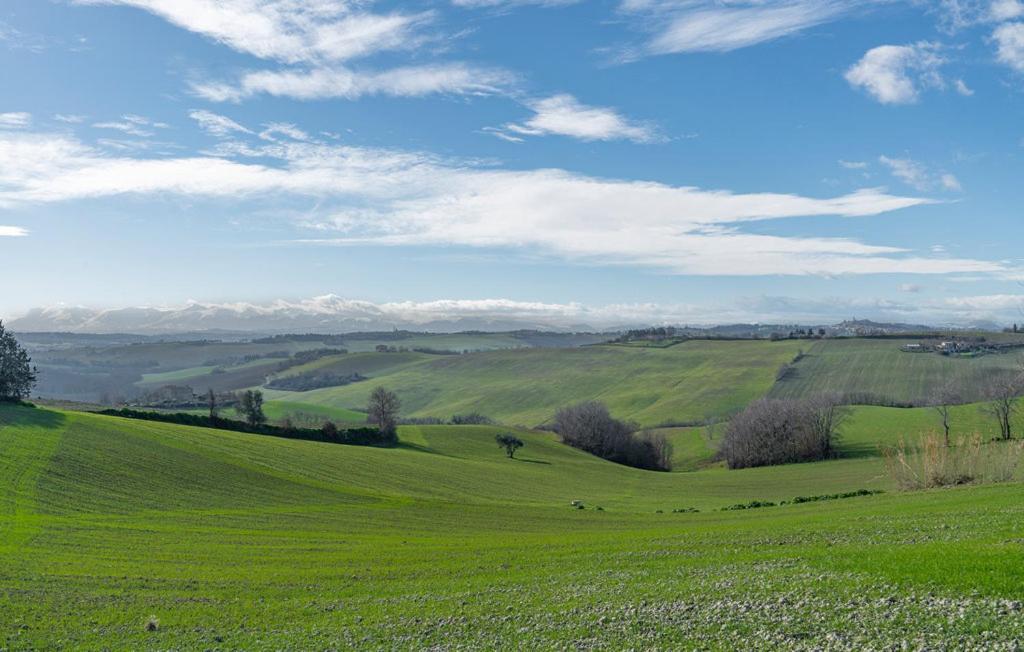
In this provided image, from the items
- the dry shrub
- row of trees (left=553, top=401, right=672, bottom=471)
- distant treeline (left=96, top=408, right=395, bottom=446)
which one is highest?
the dry shrub

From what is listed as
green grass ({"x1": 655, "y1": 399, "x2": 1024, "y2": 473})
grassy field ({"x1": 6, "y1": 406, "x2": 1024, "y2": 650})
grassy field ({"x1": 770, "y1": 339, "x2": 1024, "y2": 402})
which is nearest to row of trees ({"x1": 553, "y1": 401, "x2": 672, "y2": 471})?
green grass ({"x1": 655, "y1": 399, "x2": 1024, "y2": 473})

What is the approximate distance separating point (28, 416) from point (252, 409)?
3288 cm

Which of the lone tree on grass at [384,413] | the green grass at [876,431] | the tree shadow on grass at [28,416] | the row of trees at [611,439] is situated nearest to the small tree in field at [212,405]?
the tree shadow on grass at [28,416]

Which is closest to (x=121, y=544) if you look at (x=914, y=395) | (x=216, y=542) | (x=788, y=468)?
(x=216, y=542)

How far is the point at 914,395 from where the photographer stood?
134 meters

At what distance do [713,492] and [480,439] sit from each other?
144 ft

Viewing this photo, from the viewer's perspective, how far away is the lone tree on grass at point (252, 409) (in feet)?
320

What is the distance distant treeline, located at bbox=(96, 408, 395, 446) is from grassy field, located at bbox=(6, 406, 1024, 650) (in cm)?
3259

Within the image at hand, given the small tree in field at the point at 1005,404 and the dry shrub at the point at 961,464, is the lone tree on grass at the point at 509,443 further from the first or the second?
the small tree in field at the point at 1005,404

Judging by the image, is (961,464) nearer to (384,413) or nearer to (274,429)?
(384,413)

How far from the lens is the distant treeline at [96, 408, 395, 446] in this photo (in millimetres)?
87500

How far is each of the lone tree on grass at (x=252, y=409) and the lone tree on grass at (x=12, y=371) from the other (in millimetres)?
26075

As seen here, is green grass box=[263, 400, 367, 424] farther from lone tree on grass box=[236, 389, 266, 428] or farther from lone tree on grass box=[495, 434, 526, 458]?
lone tree on grass box=[495, 434, 526, 458]

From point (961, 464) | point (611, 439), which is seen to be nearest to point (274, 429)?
point (611, 439)
